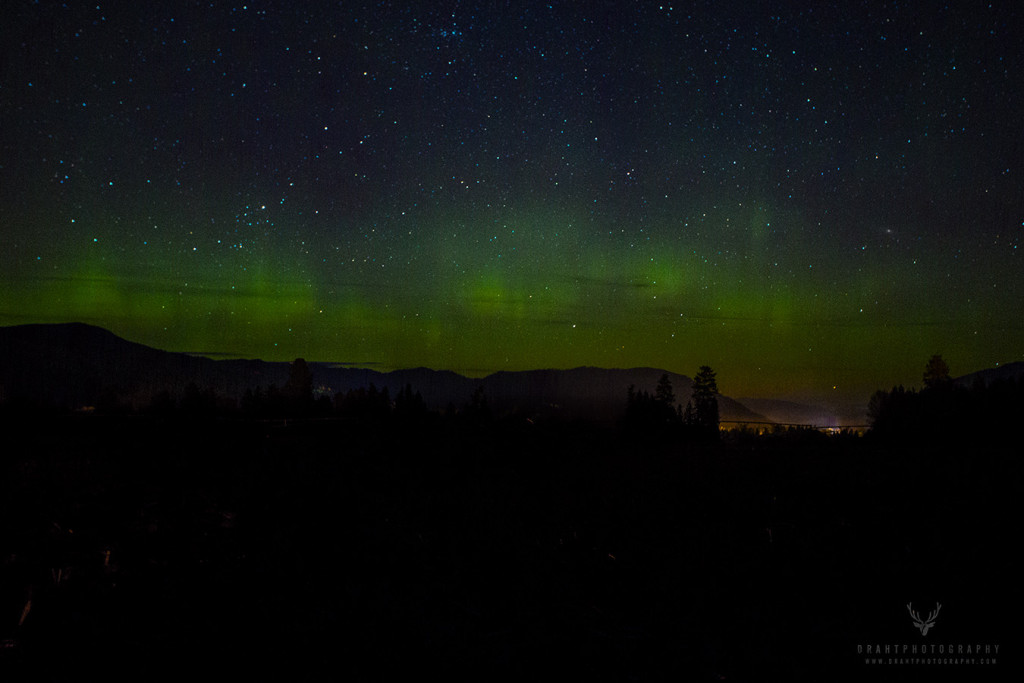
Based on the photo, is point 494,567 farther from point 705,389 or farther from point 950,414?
point 705,389

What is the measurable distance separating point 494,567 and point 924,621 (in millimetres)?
3742

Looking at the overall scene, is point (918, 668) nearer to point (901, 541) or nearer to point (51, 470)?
point (901, 541)

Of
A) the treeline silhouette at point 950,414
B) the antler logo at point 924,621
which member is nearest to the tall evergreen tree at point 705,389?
the treeline silhouette at point 950,414

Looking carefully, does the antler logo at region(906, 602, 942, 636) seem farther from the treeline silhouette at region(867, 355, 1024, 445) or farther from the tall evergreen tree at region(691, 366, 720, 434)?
the tall evergreen tree at region(691, 366, 720, 434)

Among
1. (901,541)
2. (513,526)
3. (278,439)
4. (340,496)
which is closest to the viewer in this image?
(901,541)

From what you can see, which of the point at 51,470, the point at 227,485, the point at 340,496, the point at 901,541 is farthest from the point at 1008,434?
the point at 51,470

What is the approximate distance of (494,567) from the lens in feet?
18.2

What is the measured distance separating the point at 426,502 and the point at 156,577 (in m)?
3.57

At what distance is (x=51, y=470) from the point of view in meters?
A: 8.05

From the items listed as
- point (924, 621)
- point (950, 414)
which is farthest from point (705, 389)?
point (924, 621)

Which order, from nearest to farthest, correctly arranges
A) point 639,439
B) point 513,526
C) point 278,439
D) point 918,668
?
1. point 918,668
2. point 513,526
3. point 278,439
4. point 639,439

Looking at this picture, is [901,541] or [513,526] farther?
[513,526]

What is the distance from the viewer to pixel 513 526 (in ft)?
22.4

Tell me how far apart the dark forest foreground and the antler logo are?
0.16 ft
